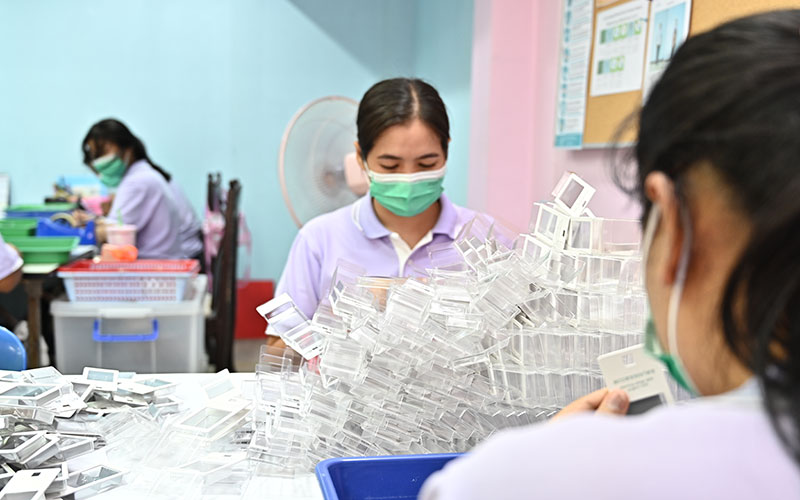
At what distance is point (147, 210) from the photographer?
3711 mm

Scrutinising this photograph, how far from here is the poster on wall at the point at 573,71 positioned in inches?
106

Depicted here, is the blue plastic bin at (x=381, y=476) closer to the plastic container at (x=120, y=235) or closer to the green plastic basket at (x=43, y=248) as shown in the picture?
the green plastic basket at (x=43, y=248)

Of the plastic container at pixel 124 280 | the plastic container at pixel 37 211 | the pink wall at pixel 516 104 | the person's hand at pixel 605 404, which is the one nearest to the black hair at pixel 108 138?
the plastic container at pixel 37 211

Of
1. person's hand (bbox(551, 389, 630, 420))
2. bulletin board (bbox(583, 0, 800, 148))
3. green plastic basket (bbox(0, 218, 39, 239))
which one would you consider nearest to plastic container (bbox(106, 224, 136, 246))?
green plastic basket (bbox(0, 218, 39, 239))

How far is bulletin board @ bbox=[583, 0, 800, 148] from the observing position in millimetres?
1890

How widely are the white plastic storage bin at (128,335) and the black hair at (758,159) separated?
8.57 feet

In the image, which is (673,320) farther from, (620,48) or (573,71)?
(573,71)

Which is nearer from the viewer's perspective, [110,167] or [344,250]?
[344,250]

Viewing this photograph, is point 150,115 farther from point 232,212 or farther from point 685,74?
point 685,74

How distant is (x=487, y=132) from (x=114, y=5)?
3.07 meters

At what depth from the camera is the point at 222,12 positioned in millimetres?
4836

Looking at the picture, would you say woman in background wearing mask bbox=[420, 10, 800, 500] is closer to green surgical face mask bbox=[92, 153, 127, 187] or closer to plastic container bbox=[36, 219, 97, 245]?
plastic container bbox=[36, 219, 97, 245]

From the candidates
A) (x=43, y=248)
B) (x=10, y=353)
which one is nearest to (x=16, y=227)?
(x=43, y=248)

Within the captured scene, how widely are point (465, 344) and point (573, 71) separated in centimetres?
201
